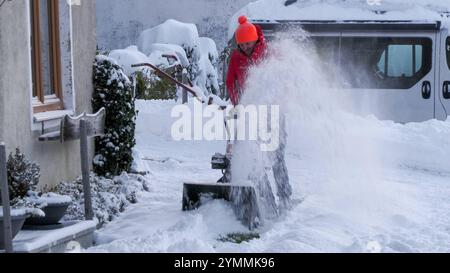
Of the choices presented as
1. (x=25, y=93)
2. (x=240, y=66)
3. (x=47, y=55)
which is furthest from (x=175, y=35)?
(x=25, y=93)

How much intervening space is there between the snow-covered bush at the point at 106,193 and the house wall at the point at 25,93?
0.23m

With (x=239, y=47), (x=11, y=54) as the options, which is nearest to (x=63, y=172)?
(x=11, y=54)

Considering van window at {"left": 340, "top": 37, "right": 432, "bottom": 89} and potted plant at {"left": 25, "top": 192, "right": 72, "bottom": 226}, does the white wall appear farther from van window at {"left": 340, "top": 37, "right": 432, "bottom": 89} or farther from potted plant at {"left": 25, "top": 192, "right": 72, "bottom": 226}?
potted plant at {"left": 25, "top": 192, "right": 72, "bottom": 226}

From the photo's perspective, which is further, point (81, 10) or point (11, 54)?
point (81, 10)

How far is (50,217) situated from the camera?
18.0 ft

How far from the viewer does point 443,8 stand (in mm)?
12742

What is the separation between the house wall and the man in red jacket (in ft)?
5.90

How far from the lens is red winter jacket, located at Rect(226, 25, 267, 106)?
6902 millimetres

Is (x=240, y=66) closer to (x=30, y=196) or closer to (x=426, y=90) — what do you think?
(x=30, y=196)

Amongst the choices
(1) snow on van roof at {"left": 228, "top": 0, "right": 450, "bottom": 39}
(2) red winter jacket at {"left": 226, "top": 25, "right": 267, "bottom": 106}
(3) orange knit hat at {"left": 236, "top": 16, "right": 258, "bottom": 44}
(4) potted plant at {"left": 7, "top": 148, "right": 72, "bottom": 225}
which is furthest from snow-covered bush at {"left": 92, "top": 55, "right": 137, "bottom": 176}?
(1) snow on van roof at {"left": 228, "top": 0, "right": 450, "bottom": 39}

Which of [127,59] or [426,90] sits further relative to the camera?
[127,59]

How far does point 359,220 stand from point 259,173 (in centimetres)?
104

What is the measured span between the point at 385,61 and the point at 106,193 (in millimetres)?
7205
